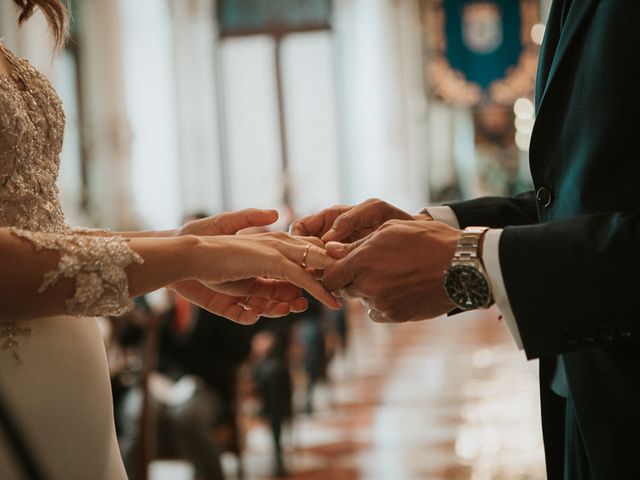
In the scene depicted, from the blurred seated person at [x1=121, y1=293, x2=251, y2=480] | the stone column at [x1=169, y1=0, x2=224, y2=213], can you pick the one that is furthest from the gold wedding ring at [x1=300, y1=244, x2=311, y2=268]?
the stone column at [x1=169, y1=0, x2=224, y2=213]

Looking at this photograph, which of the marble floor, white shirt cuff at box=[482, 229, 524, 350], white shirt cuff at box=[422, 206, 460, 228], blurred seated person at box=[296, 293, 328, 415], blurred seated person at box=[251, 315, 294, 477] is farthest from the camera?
blurred seated person at box=[296, 293, 328, 415]

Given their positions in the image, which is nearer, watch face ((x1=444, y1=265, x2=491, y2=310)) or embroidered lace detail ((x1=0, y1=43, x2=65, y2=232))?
watch face ((x1=444, y1=265, x2=491, y2=310))

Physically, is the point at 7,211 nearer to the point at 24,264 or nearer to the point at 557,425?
the point at 24,264

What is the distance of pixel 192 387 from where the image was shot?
198 inches

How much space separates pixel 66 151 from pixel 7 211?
10639 mm

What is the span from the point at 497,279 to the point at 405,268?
21 centimetres

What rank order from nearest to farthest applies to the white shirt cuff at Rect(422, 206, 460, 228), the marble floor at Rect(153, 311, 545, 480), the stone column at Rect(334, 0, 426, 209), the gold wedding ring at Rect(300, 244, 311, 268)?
the gold wedding ring at Rect(300, 244, 311, 268) → the white shirt cuff at Rect(422, 206, 460, 228) → the marble floor at Rect(153, 311, 545, 480) → the stone column at Rect(334, 0, 426, 209)

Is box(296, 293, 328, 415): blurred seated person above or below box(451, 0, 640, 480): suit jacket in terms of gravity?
below

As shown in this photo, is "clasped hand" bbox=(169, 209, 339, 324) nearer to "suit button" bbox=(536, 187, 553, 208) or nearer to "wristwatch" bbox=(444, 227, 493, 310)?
"wristwatch" bbox=(444, 227, 493, 310)

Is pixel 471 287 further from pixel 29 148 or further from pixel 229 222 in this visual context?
pixel 29 148

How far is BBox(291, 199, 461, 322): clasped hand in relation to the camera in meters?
1.73

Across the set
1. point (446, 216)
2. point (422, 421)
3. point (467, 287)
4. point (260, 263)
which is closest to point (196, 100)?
point (422, 421)

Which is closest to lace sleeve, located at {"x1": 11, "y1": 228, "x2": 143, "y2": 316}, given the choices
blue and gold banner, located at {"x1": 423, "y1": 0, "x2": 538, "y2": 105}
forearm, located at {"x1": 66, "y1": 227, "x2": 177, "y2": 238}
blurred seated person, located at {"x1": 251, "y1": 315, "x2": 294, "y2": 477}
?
forearm, located at {"x1": 66, "y1": 227, "x2": 177, "y2": 238}

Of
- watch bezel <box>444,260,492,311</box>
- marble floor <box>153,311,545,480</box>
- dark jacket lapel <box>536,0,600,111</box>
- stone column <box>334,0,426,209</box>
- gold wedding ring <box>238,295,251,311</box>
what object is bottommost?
marble floor <box>153,311,545,480</box>
